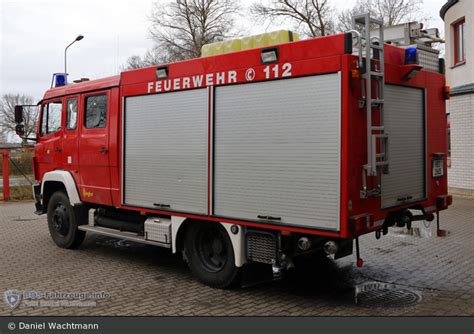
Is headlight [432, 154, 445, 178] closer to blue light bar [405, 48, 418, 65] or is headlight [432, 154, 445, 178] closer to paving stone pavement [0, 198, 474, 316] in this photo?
paving stone pavement [0, 198, 474, 316]

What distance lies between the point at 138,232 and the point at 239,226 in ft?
7.20

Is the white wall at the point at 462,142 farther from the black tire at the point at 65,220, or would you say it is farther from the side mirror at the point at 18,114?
the side mirror at the point at 18,114

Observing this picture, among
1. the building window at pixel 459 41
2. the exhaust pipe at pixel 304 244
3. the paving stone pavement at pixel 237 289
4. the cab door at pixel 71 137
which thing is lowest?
the paving stone pavement at pixel 237 289

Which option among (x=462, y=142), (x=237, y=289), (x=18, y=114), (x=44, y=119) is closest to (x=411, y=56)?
(x=237, y=289)

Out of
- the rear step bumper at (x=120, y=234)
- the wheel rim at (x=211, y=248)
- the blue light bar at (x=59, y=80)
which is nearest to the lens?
the wheel rim at (x=211, y=248)

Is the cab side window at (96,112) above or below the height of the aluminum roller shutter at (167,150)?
above

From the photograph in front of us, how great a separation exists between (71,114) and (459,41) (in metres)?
14.4

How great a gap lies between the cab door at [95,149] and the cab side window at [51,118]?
2.72 feet

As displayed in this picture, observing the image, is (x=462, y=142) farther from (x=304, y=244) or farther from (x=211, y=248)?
(x=304, y=244)

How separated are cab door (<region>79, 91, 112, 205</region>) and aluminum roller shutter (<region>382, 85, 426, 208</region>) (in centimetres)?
414

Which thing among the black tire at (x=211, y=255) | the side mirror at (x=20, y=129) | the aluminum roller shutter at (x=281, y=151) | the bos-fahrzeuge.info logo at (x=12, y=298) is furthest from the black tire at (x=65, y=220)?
the aluminum roller shutter at (x=281, y=151)

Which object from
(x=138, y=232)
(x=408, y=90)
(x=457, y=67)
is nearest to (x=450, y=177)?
(x=457, y=67)

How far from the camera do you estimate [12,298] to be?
223 inches

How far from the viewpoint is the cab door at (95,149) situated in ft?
24.3
